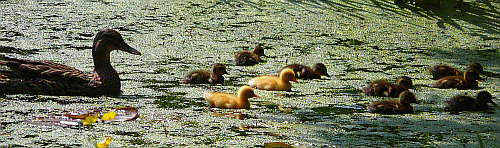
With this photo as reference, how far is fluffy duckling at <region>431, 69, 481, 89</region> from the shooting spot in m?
5.94

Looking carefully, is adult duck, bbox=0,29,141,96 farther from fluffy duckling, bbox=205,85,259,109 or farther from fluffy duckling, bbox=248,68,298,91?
fluffy duckling, bbox=248,68,298,91

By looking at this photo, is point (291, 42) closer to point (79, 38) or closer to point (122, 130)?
point (79, 38)

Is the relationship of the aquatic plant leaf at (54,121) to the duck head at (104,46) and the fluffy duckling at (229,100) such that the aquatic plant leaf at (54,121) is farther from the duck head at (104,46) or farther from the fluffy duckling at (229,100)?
the duck head at (104,46)

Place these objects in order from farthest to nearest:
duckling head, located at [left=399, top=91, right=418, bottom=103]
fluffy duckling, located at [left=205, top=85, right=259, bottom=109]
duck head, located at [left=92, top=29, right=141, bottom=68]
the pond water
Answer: duck head, located at [left=92, top=29, right=141, bottom=68] → duckling head, located at [left=399, top=91, right=418, bottom=103] → fluffy duckling, located at [left=205, top=85, right=259, bottom=109] → the pond water

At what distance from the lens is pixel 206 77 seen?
5.81m

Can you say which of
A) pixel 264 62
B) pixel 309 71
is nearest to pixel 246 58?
pixel 264 62

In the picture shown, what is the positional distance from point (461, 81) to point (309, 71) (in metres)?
1.34

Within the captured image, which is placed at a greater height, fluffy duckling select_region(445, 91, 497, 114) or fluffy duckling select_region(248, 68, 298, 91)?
fluffy duckling select_region(248, 68, 298, 91)

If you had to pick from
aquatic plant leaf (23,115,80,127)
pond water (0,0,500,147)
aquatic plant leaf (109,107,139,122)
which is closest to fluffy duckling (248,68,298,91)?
pond water (0,0,500,147)

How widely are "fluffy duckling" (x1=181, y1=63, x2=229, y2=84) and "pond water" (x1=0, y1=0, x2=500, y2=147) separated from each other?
0.19 ft

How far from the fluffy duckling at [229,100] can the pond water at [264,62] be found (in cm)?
7

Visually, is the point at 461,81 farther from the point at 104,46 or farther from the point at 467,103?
the point at 104,46

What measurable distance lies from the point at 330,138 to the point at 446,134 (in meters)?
0.80

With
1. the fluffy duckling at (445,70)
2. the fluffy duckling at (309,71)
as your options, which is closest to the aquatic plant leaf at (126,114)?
the fluffy duckling at (309,71)
